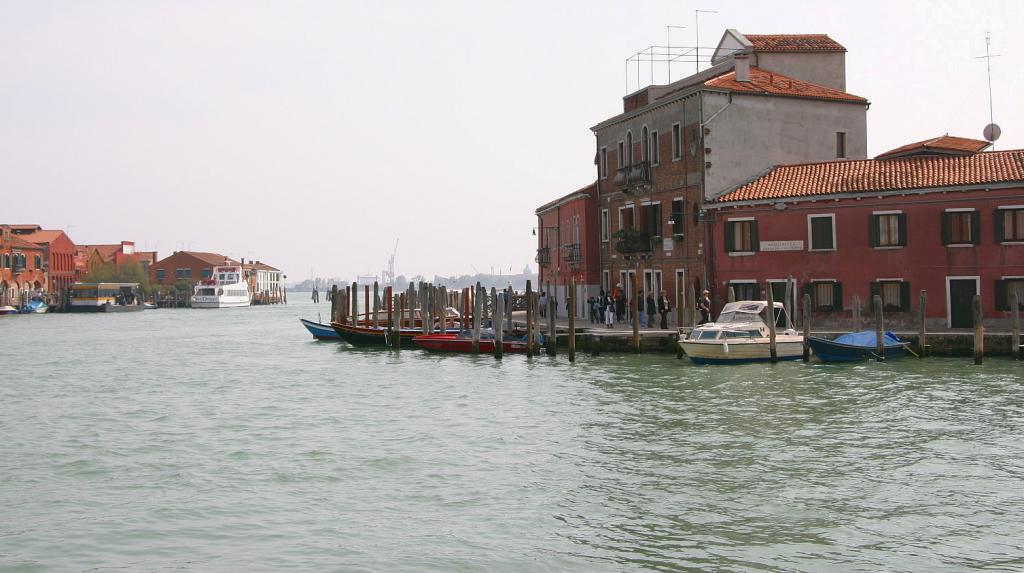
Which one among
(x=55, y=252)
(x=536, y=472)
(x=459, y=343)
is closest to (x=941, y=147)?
(x=459, y=343)

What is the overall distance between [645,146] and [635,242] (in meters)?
3.83

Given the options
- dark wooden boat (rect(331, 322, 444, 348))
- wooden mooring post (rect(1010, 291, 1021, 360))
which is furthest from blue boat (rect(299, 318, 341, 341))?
wooden mooring post (rect(1010, 291, 1021, 360))

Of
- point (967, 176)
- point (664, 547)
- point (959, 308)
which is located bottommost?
point (664, 547)

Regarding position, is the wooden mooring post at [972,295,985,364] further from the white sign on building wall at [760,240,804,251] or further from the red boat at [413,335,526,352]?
the red boat at [413,335,526,352]

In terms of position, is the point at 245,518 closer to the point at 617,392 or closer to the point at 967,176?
the point at 617,392

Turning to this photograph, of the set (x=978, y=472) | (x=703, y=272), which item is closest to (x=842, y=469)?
(x=978, y=472)

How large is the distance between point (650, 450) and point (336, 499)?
5258 mm

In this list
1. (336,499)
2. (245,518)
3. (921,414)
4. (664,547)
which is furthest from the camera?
(921,414)

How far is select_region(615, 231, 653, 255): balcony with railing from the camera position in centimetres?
3788

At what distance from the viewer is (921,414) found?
1873 centimetres

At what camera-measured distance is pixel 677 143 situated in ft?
119

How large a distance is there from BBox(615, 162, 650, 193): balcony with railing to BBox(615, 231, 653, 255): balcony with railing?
185 centimetres

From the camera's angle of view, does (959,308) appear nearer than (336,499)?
No

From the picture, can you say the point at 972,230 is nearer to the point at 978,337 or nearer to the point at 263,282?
the point at 978,337
